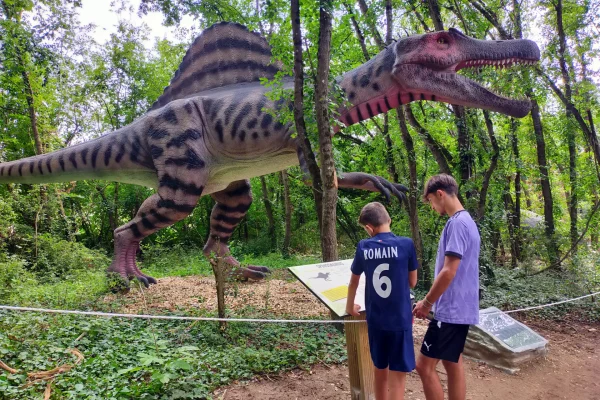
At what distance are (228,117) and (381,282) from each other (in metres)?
2.60

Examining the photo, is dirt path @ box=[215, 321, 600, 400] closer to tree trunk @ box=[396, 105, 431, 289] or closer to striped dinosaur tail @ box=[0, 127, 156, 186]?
tree trunk @ box=[396, 105, 431, 289]

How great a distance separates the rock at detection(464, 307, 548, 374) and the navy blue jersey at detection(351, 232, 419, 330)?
1777 millimetres

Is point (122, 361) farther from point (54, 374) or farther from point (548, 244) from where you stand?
point (548, 244)

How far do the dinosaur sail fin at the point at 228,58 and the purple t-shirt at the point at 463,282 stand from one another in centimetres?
300

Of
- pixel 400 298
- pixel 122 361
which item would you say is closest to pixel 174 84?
pixel 122 361

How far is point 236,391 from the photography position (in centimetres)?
233

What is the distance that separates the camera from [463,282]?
6.07 feet

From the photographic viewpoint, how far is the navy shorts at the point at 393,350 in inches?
68.2

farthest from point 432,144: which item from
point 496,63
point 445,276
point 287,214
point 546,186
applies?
point 287,214

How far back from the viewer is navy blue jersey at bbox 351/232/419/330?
1.76 meters

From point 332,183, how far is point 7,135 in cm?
880

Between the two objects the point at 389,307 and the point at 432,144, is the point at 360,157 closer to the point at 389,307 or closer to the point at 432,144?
the point at 432,144

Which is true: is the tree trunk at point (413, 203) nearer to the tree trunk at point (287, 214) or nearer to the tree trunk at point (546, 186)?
the tree trunk at point (546, 186)

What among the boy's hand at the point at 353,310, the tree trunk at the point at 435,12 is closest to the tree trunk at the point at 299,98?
the boy's hand at the point at 353,310
